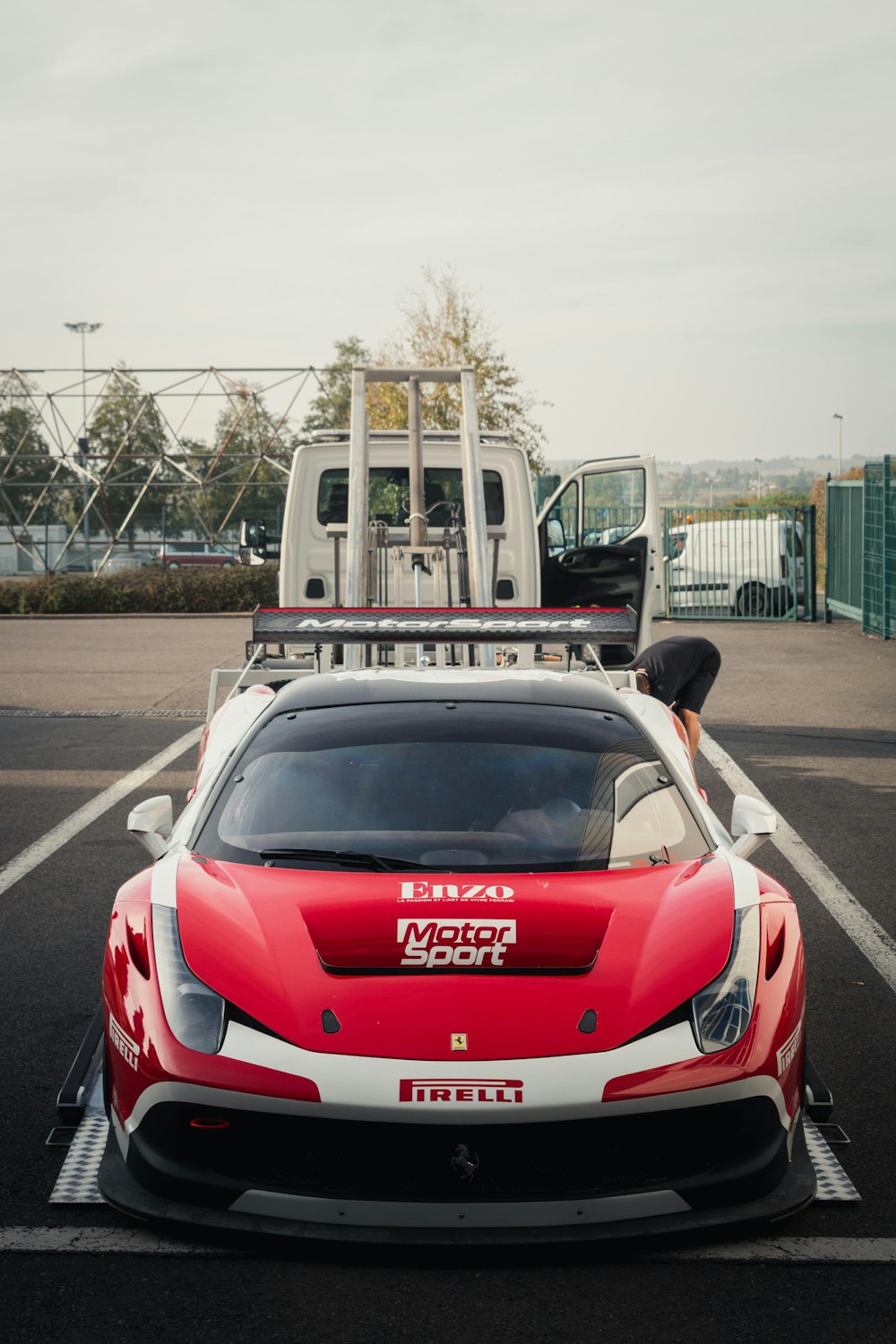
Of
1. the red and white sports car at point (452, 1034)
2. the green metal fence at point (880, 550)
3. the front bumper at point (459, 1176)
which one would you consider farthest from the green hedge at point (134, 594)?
the front bumper at point (459, 1176)

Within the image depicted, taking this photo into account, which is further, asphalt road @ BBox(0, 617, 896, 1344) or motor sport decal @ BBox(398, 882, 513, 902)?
motor sport decal @ BBox(398, 882, 513, 902)

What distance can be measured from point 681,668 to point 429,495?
2904mm

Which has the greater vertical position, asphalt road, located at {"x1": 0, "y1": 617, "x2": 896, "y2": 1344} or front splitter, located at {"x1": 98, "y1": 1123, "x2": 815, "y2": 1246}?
front splitter, located at {"x1": 98, "y1": 1123, "x2": 815, "y2": 1246}

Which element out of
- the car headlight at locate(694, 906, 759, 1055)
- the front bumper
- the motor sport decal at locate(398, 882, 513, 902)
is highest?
the motor sport decal at locate(398, 882, 513, 902)

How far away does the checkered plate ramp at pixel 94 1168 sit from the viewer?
3.70 metres

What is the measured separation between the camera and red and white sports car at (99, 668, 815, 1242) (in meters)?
3.19

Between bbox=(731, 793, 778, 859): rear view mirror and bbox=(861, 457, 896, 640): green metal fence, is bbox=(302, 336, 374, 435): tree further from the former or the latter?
bbox=(731, 793, 778, 859): rear view mirror

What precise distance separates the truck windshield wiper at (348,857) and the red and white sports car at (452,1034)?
10 mm

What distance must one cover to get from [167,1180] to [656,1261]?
1.17 m

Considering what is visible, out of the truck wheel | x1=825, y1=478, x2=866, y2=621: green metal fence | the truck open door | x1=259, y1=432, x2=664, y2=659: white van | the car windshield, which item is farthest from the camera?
the truck wheel

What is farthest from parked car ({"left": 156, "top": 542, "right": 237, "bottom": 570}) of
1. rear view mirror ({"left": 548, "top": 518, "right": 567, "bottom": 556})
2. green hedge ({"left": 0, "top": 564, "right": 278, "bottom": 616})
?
rear view mirror ({"left": 548, "top": 518, "right": 567, "bottom": 556})

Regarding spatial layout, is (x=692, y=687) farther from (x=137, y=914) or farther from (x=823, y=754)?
(x=137, y=914)

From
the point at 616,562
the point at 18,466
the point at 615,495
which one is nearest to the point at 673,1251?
the point at 616,562

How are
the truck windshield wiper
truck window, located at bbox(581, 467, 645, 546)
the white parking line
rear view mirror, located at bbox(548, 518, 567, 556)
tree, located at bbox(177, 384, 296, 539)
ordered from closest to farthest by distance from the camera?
the truck windshield wiper, the white parking line, rear view mirror, located at bbox(548, 518, 567, 556), truck window, located at bbox(581, 467, 645, 546), tree, located at bbox(177, 384, 296, 539)
